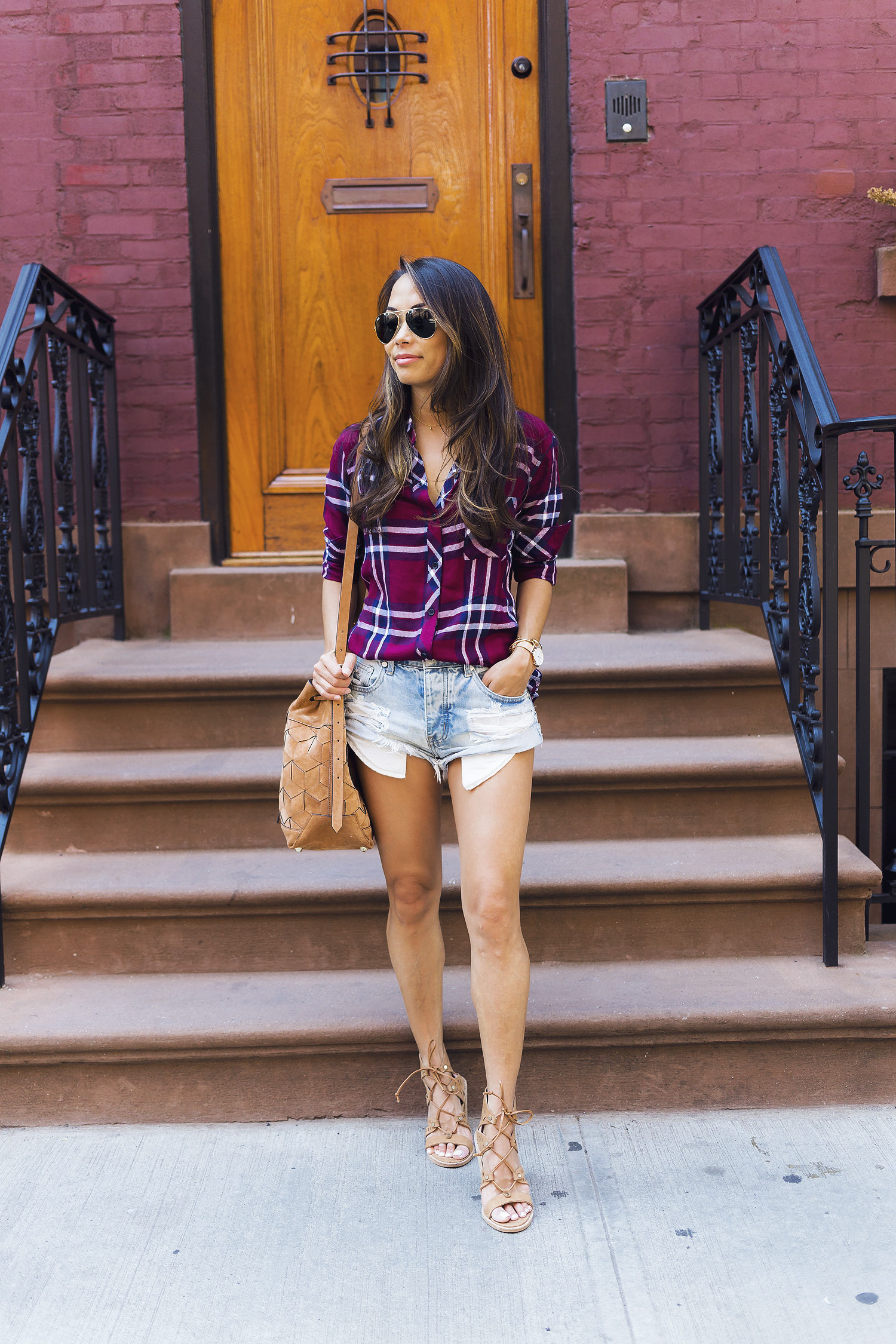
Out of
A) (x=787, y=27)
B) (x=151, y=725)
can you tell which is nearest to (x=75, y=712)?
(x=151, y=725)

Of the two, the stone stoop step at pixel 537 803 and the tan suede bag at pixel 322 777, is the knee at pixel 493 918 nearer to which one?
the tan suede bag at pixel 322 777

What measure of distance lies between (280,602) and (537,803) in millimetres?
1428

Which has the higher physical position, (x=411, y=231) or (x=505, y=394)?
(x=411, y=231)

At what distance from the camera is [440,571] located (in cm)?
219

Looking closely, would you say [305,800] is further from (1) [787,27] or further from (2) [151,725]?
(1) [787,27]

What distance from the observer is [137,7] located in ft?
13.8

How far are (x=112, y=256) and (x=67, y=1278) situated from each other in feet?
11.4

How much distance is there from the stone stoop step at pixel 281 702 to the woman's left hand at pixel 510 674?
4.14 ft

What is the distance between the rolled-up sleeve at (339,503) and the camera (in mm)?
2275

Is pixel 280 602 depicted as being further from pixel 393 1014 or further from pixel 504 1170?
pixel 504 1170

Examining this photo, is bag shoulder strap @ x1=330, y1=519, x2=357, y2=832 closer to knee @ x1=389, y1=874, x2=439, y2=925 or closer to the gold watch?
knee @ x1=389, y1=874, x2=439, y2=925

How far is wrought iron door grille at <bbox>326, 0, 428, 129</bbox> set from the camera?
427 centimetres

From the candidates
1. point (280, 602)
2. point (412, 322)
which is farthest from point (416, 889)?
point (280, 602)

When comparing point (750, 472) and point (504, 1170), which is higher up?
point (750, 472)
